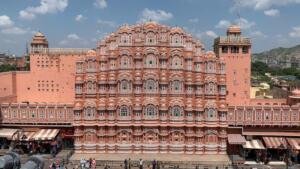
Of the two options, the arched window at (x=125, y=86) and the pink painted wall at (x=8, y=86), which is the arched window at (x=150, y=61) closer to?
the arched window at (x=125, y=86)

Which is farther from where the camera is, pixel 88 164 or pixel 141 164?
pixel 88 164

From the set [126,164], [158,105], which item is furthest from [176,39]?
[126,164]

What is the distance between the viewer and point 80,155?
43562 mm

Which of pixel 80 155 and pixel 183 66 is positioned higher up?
pixel 183 66

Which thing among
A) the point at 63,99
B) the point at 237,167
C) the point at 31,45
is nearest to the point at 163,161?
the point at 237,167

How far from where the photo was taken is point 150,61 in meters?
44.4

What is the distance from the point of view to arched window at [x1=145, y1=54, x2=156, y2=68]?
146ft

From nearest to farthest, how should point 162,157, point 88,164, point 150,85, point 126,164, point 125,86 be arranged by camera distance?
point 126,164 → point 88,164 → point 162,157 → point 150,85 → point 125,86

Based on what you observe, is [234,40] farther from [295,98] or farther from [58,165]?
[58,165]

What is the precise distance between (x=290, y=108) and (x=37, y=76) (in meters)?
31.1

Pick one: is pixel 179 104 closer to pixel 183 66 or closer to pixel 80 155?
pixel 183 66

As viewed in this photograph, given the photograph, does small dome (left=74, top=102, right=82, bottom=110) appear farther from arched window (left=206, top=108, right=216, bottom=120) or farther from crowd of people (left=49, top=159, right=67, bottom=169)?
arched window (left=206, top=108, right=216, bottom=120)

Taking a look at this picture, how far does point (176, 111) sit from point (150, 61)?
5.38 metres

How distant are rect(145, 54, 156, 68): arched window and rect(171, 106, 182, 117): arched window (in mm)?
4498
